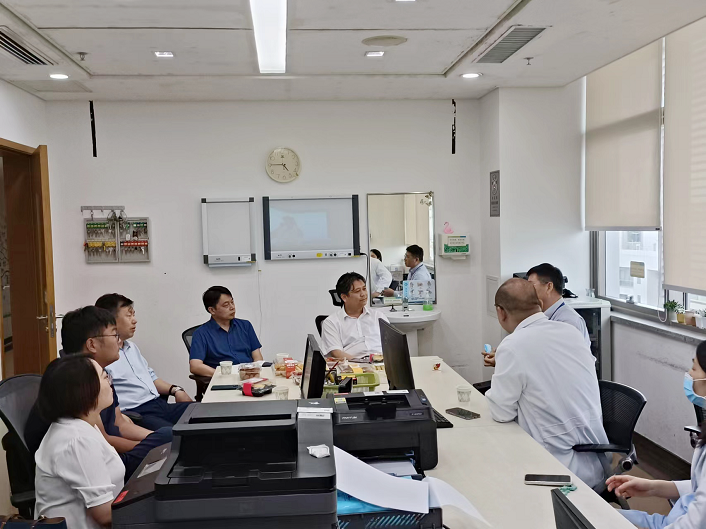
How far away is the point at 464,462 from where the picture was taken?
243 cm

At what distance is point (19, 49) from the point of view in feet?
12.8

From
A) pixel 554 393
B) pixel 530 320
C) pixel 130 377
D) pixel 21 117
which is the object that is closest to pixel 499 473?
pixel 554 393

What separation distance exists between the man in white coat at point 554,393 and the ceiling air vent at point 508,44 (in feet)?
6.18

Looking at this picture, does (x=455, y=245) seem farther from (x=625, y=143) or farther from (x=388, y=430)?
(x=388, y=430)

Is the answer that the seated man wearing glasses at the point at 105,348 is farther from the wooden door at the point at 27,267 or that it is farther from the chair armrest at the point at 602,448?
the wooden door at the point at 27,267

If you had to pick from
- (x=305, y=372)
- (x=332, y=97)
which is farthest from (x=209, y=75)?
(x=305, y=372)

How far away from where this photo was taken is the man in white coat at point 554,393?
8.95 ft

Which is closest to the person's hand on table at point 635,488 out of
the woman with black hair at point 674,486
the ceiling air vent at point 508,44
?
the woman with black hair at point 674,486

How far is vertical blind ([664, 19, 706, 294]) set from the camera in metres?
4.03

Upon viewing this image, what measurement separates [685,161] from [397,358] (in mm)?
2583

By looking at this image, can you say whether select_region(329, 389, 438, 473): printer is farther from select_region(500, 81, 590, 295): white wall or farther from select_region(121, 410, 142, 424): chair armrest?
select_region(500, 81, 590, 295): white wall

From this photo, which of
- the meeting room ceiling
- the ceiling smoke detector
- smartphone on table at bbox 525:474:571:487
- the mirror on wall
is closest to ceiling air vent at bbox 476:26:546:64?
the meeting room ceiling

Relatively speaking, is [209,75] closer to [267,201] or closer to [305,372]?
[267,201]

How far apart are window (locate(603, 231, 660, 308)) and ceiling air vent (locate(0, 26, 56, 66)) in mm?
4470
